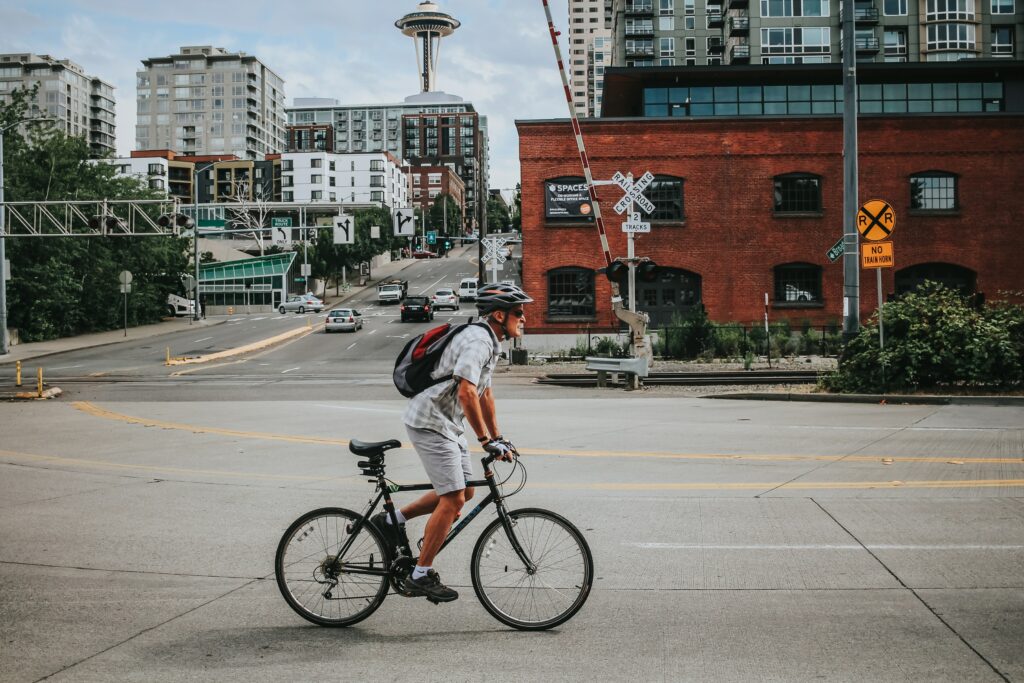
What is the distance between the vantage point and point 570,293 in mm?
41312

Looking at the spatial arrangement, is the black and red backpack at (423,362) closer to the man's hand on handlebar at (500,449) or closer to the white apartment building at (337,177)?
the man's hand on handlebar at (500,449)

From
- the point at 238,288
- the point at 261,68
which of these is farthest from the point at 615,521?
the point at 261,68

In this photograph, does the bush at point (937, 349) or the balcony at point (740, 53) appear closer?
the bush at point (937, 349)

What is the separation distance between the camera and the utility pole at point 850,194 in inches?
773

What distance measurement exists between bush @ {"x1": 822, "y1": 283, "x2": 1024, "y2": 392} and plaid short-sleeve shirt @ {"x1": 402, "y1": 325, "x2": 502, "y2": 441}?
1614cm

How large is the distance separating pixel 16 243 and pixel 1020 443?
156 feet

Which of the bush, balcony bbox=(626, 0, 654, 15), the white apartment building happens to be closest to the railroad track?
the bush

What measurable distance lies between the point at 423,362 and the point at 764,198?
3845cm

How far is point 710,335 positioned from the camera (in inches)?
1275

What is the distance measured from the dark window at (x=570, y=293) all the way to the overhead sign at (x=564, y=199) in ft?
7.95

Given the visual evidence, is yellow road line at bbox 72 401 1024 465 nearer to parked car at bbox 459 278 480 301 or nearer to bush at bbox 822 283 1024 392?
bush at bbox 822 283 1024 392

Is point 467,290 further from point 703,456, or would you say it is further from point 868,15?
point 703,456

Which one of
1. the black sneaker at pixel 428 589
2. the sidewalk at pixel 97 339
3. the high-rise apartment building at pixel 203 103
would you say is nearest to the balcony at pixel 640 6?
the sidewalk at pixel 97 339

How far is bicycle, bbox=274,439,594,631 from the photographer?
16.9 ft
